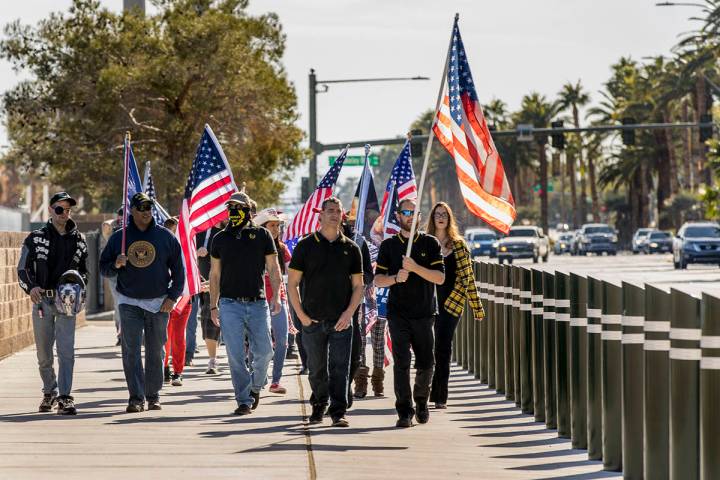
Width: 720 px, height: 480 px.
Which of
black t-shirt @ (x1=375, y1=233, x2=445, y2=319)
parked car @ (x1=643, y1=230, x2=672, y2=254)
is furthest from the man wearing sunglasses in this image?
parked car @ (x1=643, y1=230, x2=672, y2=254)

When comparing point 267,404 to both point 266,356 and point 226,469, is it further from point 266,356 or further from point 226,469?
point 226,469

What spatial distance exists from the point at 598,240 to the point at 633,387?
79.1m

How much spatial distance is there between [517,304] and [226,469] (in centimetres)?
507

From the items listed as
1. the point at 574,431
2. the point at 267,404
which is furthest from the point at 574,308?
the point at 267,404

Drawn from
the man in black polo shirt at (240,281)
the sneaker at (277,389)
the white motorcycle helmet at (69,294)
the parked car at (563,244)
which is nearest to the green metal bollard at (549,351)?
the man in black polo shirt at (240,281)

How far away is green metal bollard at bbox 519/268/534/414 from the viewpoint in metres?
13.8

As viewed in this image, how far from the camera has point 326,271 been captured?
12805 mm

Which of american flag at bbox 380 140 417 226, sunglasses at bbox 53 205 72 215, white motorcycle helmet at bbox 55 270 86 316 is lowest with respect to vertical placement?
white motorcycle helmet at bbox 55 270 86 316

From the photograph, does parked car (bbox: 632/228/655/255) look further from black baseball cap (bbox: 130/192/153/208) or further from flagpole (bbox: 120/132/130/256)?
black baseball cap (bbox: 130/192/153/208)

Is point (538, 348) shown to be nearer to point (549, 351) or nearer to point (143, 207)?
point (549, 351)

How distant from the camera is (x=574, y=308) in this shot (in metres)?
11.4

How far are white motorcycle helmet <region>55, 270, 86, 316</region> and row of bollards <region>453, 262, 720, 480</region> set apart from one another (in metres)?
3.82

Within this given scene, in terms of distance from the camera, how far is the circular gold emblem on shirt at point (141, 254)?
1384 cm

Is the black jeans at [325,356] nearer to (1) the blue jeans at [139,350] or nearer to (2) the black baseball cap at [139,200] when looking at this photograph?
(1) the blue jeans at [139,350]
